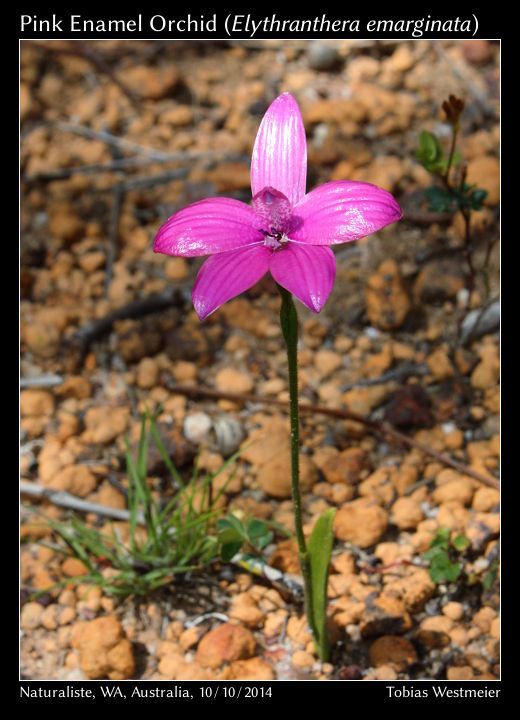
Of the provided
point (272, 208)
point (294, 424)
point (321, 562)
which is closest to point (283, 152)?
point (272, 208)

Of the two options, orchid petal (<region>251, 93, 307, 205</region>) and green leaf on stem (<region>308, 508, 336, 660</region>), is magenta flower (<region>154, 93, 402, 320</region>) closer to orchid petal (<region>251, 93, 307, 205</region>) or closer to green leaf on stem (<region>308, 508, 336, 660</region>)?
orchid petal (<region>251, 93, 307, 205</region>)

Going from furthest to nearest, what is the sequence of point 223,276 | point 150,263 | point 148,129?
point 148,129 < point 150,263 < point 223,276

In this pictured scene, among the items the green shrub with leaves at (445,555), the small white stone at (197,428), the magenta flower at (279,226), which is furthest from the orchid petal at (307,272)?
the small white stone at (197,428)

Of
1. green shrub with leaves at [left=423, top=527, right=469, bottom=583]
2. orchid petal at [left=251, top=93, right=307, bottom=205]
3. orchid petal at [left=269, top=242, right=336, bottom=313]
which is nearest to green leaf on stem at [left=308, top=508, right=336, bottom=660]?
green shrub with leaves at [left=423, top=527, right=469, bottom=583]

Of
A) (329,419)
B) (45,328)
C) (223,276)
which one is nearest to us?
(223,276)

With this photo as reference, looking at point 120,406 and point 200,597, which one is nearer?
point 200,597

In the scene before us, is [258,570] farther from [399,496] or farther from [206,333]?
[206,333]

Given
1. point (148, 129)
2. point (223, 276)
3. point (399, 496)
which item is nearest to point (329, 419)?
point (399, 496)
